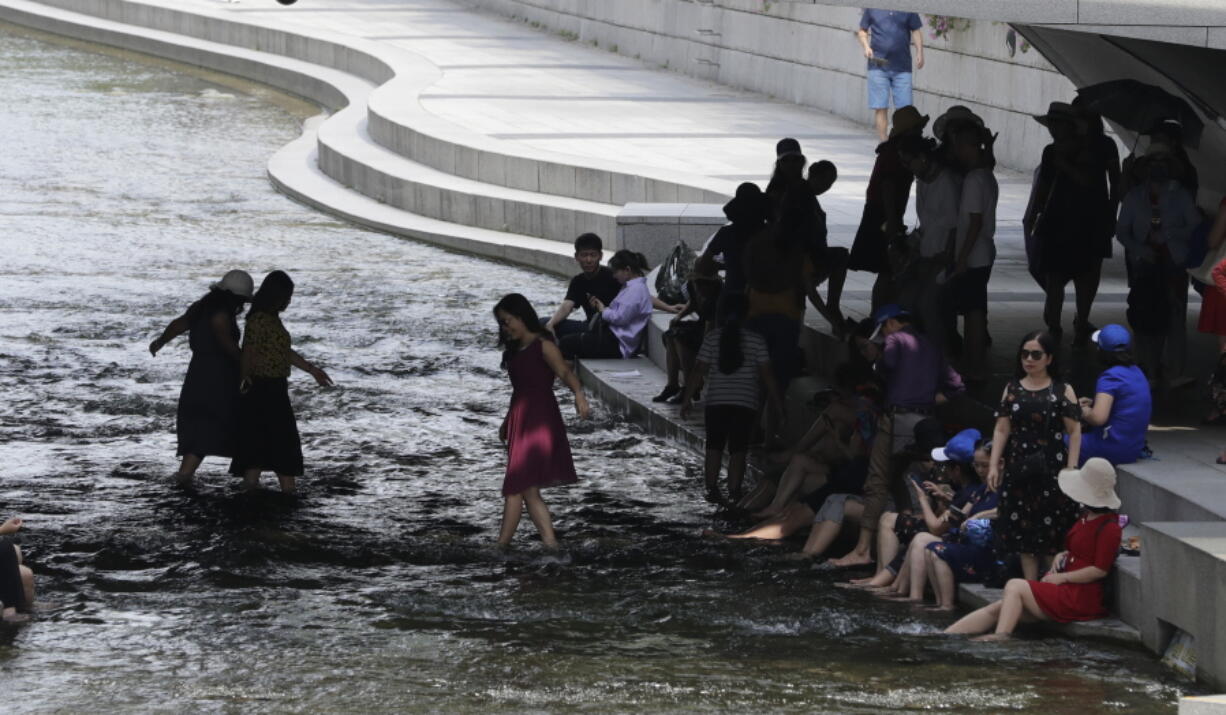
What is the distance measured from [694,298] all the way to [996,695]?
5.56 metres

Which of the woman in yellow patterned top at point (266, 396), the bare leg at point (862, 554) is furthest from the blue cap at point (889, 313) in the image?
the woman in yellow patterned top at point (266, 396)

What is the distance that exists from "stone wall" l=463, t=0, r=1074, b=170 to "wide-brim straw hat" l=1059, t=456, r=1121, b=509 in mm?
11777

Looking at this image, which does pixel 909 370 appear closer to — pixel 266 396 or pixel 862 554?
pixel 862 554

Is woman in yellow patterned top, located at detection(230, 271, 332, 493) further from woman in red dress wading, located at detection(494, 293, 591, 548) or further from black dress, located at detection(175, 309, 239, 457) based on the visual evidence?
woman in red dress wading, located at detection(494, 293, 591, 548)

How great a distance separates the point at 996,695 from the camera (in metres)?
7.39

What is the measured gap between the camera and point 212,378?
11.3 meters

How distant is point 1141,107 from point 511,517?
4.76 meters

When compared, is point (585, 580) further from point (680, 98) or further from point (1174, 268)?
point (680, 98)

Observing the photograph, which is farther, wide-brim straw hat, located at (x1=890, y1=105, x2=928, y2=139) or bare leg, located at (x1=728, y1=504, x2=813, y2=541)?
wide-brim straw hat, located at (x1=890, y1=105, x2=928, y2=139)

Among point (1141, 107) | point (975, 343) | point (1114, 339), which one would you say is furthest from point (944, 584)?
point (1141, 107)

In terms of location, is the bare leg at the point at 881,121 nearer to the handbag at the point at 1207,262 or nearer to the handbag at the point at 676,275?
the handbag at the point at 676,275

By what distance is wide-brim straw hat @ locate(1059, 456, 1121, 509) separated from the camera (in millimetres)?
8078

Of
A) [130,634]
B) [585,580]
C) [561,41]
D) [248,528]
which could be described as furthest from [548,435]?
[561,41]

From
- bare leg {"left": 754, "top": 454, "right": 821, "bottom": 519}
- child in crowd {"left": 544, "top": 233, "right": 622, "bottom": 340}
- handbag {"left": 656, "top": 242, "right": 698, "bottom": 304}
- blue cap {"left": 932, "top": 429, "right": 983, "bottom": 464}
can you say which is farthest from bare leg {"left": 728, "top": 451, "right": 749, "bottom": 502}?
handbag {"left": 656, "top": 242, "right": 698, "bottom": 304}
